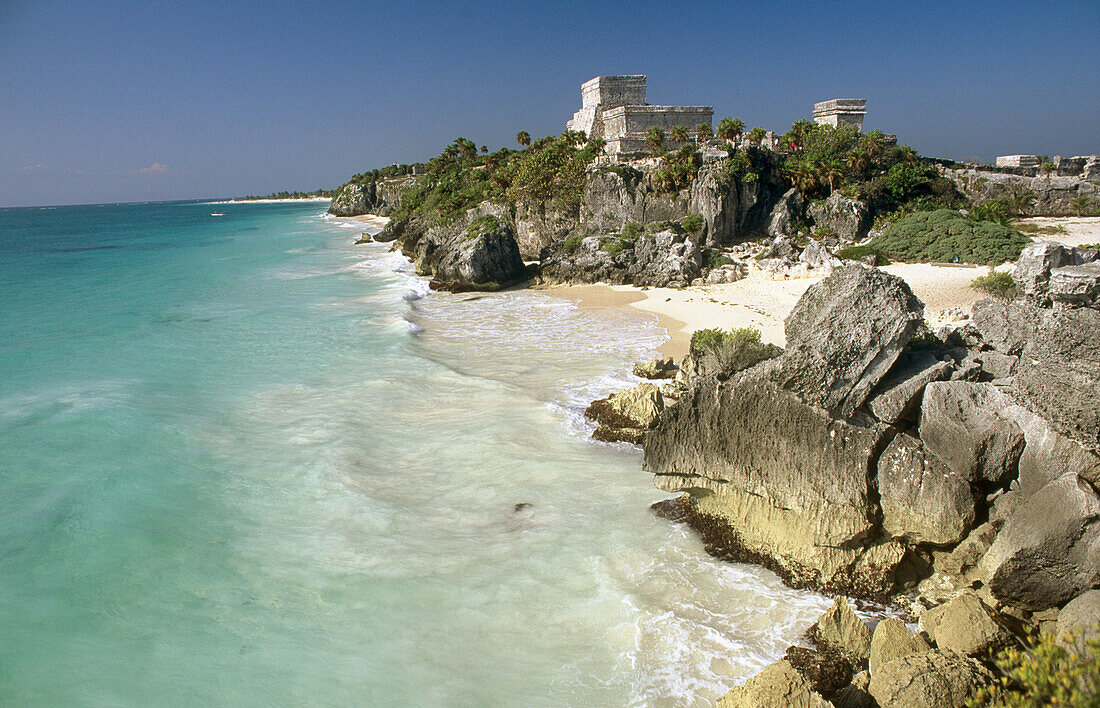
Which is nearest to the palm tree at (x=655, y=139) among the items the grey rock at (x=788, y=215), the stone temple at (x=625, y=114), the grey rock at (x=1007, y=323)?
the stone temple at (x=625, y=114)

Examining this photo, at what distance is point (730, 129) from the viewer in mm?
32000

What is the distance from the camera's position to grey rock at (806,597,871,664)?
5.28 m

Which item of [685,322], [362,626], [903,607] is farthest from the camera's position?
[685,322]

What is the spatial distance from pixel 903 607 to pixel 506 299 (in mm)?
19826

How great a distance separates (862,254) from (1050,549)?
1984 centimetres

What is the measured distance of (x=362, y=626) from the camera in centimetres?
655

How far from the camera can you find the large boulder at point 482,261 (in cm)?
2606

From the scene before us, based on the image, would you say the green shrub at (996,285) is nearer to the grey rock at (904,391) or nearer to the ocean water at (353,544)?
the grey rock at (904,391)

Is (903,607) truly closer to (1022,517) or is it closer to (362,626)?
(1022,517)

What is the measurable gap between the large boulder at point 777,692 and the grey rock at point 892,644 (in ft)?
2.21

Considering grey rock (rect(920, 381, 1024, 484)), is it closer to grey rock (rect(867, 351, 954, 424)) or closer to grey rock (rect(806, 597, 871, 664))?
grey rock (rect(867, 351, 954, 424))

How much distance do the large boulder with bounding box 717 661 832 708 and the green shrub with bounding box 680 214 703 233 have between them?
24.9m

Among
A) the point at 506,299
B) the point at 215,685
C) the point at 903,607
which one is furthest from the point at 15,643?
the point at 506,299

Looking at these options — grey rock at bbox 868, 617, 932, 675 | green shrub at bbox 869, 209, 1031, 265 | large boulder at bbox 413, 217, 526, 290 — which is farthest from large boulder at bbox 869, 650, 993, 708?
large boulder at bbox 413, 217, 526, 290
